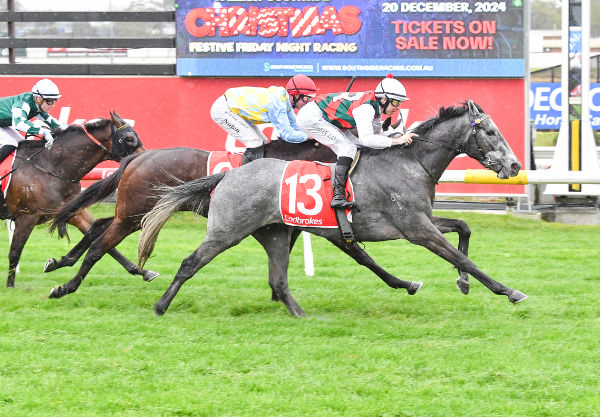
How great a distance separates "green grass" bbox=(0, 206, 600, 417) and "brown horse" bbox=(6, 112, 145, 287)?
2.04 ft

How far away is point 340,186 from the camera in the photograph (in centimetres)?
644

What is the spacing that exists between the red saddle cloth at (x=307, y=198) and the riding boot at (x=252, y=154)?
89 centimetres

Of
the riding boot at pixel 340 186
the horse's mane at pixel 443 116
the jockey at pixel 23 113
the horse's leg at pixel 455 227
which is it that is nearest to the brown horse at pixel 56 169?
the jockey at pixel 23 113

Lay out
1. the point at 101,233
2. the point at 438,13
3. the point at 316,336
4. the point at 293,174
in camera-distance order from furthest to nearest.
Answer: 1. the point at 438,13
2. the point at 101,233
3. the point at 293,174
4. the point at 316,336

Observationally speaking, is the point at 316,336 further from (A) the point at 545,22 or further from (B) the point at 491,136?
(A) the point at 545,22

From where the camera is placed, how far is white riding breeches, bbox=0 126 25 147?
8.33 m

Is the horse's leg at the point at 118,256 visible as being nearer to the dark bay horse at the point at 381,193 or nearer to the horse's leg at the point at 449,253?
the dark bay horse at the point at 381,193

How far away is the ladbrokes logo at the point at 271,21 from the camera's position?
12.3m

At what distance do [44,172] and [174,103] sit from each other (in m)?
4.95

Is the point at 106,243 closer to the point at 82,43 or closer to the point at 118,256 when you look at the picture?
the point at 118,256

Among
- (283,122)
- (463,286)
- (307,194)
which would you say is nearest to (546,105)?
(463,286)

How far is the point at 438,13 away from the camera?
12234 mm

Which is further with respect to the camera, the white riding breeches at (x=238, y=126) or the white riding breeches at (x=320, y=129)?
the white riding breeches at (x=238, y=126)

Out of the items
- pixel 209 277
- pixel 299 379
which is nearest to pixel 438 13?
pixel 209 277
